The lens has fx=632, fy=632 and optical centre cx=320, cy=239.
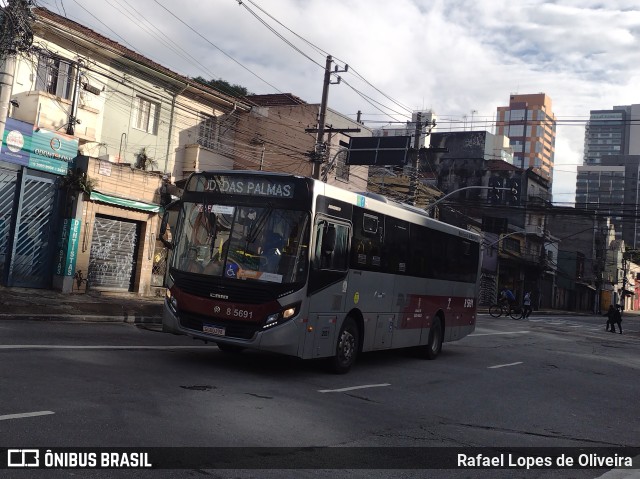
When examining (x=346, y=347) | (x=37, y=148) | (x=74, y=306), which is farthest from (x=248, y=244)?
(x=37, y=148)

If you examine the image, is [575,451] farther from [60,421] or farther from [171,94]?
[171,94]

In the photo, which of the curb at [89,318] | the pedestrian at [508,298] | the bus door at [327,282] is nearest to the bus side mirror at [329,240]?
the bus door at [327,282]

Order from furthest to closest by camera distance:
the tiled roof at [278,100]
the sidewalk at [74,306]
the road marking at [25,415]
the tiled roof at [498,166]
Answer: the tiled roof at [498,166], the tiled roof at [278,100], the sidewalk at [74,306], the road marking at [25,415]

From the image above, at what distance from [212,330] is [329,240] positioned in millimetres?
2333

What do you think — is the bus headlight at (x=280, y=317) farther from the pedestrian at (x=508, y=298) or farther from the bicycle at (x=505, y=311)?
the bicycle at (x=505, y=311)

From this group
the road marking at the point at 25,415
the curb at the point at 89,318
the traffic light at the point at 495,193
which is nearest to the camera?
the road marking at the point at 25,415

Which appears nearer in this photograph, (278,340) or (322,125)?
(278,340)

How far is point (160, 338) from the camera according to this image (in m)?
13.5

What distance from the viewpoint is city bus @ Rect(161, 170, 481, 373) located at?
9.62 meters

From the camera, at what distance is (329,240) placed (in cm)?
1023

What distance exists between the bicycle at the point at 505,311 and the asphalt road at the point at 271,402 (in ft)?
81.1

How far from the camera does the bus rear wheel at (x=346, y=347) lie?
35.2 ft

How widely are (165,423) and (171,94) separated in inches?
859

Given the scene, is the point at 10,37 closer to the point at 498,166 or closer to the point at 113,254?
the point at 113,254
